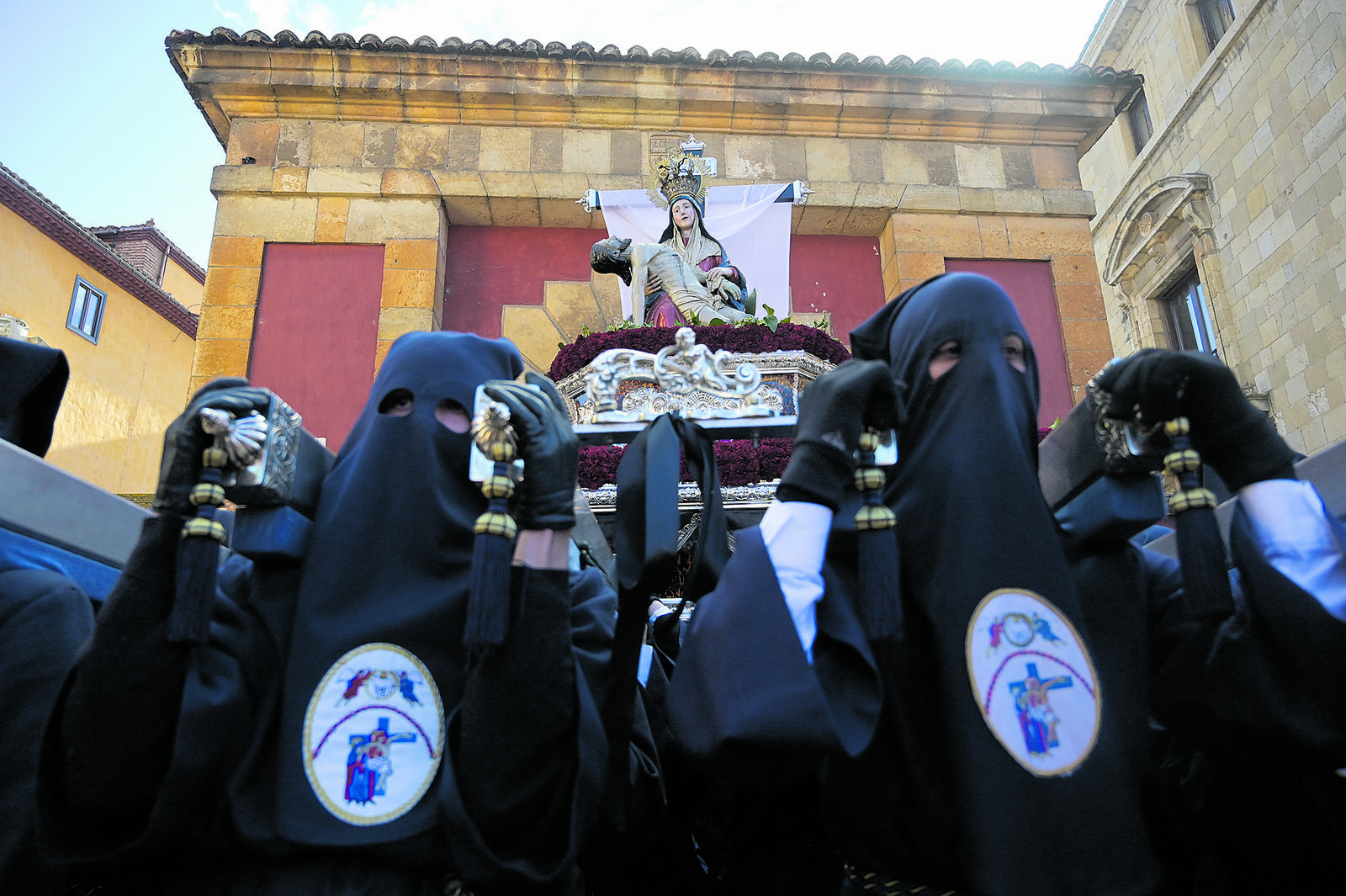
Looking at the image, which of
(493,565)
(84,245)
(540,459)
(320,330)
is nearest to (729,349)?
(540,459)

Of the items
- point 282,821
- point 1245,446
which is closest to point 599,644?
point 282,821

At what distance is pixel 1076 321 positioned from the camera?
32.1 ft

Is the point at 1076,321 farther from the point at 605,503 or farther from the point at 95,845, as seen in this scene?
the point at 95,845

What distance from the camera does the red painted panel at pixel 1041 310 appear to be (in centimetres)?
947

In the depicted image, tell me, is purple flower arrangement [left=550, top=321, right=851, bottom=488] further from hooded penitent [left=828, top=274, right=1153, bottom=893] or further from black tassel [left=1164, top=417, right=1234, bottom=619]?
black tassel [left=1164, top=417, right=1234, bottom=619]

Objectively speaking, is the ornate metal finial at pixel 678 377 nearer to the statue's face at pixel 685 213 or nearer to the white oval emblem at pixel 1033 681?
the statue's face at pixel 685 213

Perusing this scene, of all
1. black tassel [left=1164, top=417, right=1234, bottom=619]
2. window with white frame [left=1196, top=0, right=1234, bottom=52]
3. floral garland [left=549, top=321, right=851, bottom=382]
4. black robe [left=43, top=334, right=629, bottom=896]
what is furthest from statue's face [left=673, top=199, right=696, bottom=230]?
window with white frame [left=1196, top=0, right=1234, bottom=52]

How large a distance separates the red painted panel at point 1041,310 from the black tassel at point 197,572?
8.98 metres

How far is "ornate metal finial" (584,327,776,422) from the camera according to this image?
15.2 feet

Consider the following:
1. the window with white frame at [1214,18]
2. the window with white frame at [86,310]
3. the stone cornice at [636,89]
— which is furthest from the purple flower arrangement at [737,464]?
the window with white frame at [86,310]

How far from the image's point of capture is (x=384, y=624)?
1.79m

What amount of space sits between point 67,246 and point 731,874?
743 inches

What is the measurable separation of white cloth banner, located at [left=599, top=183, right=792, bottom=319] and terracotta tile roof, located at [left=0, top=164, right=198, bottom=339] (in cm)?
1183

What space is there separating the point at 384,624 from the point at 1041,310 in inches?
374
